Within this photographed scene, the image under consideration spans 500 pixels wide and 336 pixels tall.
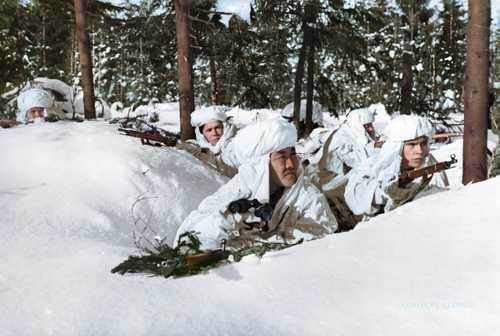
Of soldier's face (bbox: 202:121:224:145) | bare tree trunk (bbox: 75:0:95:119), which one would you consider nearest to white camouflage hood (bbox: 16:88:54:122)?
bare tree trunk (bbox: 75:0:95:119)

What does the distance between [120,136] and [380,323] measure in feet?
19.0

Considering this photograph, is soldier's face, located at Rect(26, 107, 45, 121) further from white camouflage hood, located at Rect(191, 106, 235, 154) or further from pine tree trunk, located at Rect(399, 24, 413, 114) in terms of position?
pine tree trunk, located at Rect(399, 24, 413, 114)

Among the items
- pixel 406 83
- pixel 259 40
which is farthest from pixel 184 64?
pixel 406 83

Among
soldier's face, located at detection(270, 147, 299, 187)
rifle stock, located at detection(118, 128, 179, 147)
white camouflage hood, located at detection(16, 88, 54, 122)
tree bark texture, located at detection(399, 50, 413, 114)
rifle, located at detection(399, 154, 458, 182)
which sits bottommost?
rifle, located at detection(399, 154, 458, 182)

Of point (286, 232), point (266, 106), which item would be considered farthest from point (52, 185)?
point (266, 106)

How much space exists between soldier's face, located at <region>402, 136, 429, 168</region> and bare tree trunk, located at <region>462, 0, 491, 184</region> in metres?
0.43

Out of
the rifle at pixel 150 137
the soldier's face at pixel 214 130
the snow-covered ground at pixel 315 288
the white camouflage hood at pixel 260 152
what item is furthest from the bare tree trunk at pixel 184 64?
the snow-covered ground at pixel 315 288

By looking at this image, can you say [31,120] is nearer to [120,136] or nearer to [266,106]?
[120,136]

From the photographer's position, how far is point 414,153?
184 inches

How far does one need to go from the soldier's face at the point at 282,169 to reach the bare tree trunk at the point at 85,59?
807cm

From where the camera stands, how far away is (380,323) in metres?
1.54

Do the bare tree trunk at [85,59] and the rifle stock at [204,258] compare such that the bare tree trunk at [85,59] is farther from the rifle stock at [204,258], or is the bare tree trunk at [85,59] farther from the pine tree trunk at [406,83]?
the pine tree trunk at [406,83]

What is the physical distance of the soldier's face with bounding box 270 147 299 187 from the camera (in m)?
3.23

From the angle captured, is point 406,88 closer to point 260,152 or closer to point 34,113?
point 34,113
